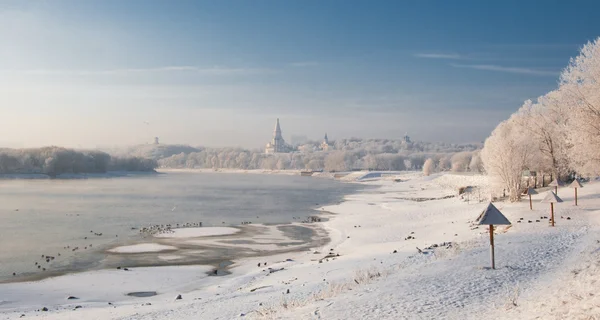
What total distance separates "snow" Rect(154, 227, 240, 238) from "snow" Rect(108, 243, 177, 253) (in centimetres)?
362

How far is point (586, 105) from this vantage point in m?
31.6

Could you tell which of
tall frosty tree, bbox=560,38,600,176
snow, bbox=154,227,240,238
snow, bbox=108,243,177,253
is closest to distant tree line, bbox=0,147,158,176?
snow, bbox=154,227,240,238

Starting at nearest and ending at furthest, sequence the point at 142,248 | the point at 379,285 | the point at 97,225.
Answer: the point at 379,285 → the point at 142,248 → the point at 97,225

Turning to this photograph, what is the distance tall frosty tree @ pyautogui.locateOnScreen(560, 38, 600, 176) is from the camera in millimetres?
31078

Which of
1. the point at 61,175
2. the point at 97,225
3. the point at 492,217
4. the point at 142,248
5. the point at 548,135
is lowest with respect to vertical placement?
the point at 142,248

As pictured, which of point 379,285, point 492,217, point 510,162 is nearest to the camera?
point 379,285

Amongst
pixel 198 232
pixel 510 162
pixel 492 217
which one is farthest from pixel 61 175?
pixel 492 217

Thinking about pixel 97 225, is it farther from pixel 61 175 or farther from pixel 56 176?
pixel 61 175

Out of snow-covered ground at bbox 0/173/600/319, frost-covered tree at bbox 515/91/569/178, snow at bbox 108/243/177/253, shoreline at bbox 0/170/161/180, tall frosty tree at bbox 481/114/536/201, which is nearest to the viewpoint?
snow-covered ground at bbox 0/173/600/319

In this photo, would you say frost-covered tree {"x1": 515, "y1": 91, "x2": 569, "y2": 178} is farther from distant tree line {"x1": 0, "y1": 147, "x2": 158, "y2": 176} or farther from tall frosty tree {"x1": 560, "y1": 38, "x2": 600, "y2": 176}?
distant tree line {"x1": 0, "y1": 147, "x2": 158, "y2": 176}

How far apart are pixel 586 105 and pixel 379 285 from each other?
2331 centimetres

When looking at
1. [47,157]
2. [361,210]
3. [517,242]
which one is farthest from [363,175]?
[517,242]

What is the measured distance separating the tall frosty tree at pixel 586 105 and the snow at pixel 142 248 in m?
26.5

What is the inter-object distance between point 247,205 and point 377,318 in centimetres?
4858
